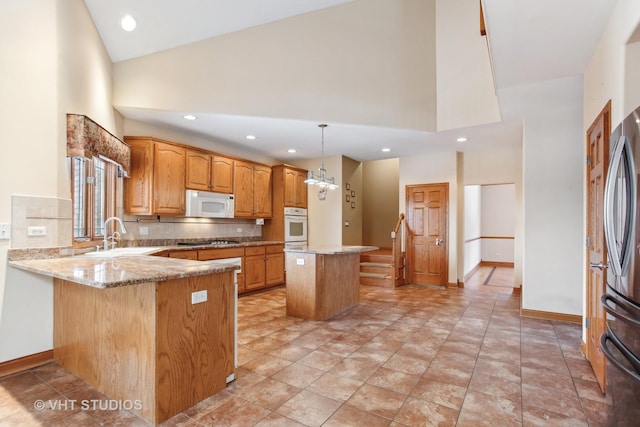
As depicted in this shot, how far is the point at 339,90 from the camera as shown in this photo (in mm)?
4430

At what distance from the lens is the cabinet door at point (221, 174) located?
16.9ft

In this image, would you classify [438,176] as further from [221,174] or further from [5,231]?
[5,231]

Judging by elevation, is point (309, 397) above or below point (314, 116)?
below

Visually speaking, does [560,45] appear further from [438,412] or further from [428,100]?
[438,412]

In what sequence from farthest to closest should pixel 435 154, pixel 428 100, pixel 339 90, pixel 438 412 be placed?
1. pixel 435 154
2. pixel 428 100
3. pixel 339 90
4. pixel 438 412

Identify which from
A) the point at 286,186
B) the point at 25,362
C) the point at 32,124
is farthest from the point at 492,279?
the point at 32,124

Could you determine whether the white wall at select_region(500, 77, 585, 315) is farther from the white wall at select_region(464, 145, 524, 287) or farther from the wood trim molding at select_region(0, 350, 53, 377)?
the wood trim molding at select_region(0, 350, 53, 377)

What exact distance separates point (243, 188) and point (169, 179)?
140 cm

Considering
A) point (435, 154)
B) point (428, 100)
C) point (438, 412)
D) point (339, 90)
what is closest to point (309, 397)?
point (438, 412)

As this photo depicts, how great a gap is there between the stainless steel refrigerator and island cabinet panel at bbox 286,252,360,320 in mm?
2728

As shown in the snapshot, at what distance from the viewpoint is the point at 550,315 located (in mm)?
3975

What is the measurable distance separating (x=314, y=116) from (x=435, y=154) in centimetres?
→ 310

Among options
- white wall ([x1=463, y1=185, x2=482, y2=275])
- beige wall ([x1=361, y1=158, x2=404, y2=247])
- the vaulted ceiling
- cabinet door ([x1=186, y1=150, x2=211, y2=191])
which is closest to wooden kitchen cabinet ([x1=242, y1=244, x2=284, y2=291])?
cabinet door ([x1=186, y1=150, x2=211, y2=191])

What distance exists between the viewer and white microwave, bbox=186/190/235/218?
4.79m
